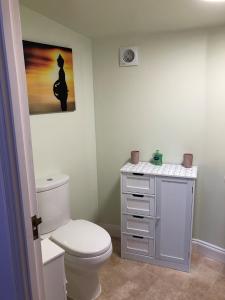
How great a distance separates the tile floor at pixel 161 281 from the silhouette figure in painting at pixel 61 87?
1.51 metres

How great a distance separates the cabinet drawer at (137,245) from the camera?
7.60 ft

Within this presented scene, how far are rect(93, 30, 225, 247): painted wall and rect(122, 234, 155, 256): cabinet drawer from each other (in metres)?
0.52

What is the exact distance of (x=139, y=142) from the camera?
8.38 feet

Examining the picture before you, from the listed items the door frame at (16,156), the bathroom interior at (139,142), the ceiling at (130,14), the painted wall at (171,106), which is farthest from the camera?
the painted wall at (171,106)

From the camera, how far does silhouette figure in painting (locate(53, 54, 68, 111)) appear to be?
2099 millimetres

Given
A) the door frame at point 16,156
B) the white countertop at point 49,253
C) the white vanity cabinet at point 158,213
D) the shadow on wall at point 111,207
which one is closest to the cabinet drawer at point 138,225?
the white vanity cabinet at point 158,213

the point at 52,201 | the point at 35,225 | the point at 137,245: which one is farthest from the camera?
the point at 137,245

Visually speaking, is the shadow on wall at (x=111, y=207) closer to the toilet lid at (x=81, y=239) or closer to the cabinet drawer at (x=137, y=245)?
the cabinet drawer at (x=137, y=245)

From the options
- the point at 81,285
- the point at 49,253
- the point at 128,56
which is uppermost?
the point at 128,56

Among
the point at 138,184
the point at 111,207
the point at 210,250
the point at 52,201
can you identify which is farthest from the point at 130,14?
the point at 210,250

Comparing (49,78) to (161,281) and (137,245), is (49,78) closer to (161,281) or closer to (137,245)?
(137,245)

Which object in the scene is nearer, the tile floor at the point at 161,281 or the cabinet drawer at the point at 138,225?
the tile floor at the point at 161,281

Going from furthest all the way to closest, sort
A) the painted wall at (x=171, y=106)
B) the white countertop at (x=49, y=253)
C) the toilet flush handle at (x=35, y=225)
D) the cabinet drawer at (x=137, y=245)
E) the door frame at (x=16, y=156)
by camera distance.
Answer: the cabinet drawer at (x=137, y=245)
the painted wall at (x=171, y=106)
the white countertop at (x=49, y=253)
the toilet flush handle at (x=35, y=225)
the door frame at (x=16, y=156)

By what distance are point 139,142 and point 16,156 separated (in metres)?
1.77
